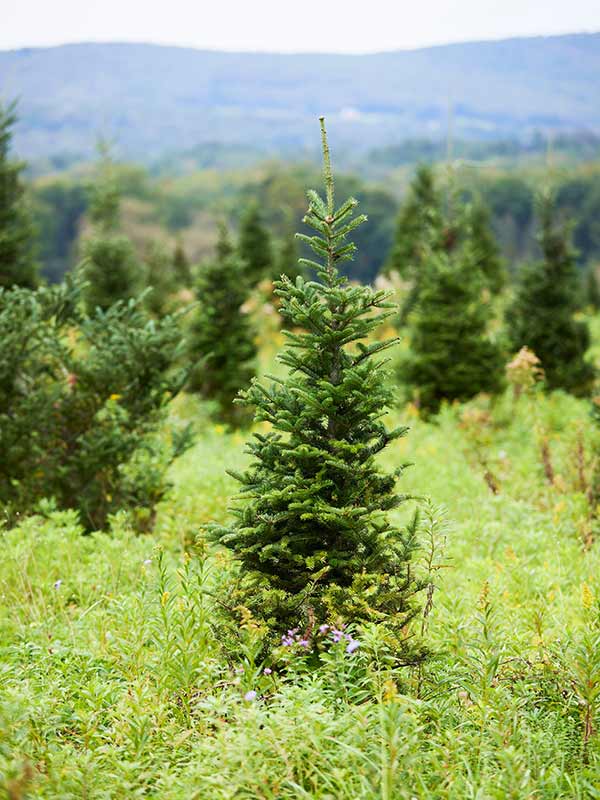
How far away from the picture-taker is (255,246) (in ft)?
80.9

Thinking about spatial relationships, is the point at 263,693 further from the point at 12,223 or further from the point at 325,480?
the point at 12,223

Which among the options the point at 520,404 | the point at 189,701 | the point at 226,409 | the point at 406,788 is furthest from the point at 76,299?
the point at 520,404

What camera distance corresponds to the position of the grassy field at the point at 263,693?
2.64 m

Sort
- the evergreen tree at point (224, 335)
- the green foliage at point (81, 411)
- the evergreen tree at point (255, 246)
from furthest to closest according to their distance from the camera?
1. the evergreen tree at point (255, 246)
2. the evergreen tree at point (224, 335)
3. the green foliage at point (81, 411)

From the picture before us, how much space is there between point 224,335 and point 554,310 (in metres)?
5.48

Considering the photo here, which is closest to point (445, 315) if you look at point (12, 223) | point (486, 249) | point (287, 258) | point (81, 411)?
point (81, 411)

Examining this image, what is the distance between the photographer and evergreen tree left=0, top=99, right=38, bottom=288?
12508 millimetres

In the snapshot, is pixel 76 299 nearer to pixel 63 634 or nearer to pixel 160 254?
pixel 63 634

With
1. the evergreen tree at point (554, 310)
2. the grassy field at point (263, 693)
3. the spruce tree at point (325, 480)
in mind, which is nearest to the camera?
the grassy field at point (263, 693)

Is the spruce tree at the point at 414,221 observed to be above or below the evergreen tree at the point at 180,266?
above

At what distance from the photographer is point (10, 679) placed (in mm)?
3219

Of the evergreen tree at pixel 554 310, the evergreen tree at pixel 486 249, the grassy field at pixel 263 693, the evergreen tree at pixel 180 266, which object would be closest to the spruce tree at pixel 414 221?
the evergreen tree at pixel 486 249

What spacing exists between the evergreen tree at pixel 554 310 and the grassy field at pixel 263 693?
22.9 feet

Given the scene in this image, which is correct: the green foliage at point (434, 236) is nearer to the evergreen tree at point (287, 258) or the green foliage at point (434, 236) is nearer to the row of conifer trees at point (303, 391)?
the row of conifer trees at point (303, 391)
